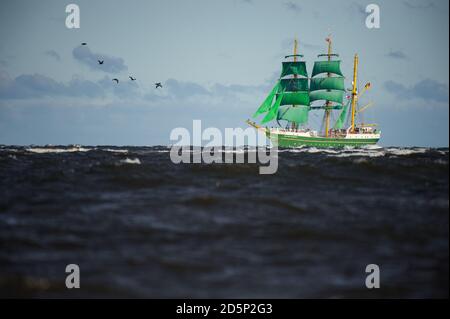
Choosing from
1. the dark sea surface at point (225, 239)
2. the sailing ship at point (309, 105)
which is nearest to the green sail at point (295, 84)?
the sailing ship at point (309, 105)

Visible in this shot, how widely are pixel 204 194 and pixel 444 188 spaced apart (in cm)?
933

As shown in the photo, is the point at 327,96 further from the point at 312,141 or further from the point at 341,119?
the point at 312,141

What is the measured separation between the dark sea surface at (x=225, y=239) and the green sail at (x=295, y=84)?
305ft

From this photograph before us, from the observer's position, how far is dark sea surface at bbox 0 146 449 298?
6.59 m

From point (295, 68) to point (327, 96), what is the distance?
1157 centimetres

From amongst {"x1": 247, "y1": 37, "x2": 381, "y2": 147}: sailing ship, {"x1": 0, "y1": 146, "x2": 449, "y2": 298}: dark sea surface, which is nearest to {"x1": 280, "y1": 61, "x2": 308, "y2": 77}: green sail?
{"x1": 247, "y1": 37, "x2": 381, "y2": 147}: sailing ship

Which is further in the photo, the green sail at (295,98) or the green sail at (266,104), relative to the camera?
the green sail at (295,98)

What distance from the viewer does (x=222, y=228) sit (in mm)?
9672

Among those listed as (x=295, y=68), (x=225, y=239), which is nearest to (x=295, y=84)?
(x=295, y=68)

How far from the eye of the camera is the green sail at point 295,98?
105938 millimetres

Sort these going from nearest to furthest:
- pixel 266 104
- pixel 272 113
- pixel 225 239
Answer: pixel 225 239, pixel 266 104, pixel 272 113

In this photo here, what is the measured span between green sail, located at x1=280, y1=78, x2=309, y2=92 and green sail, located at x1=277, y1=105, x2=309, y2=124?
4.73m

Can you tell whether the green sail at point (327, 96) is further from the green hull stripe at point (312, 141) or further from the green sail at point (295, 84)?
the green hull stripe at point (312, 141)

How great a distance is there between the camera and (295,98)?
106 metres
